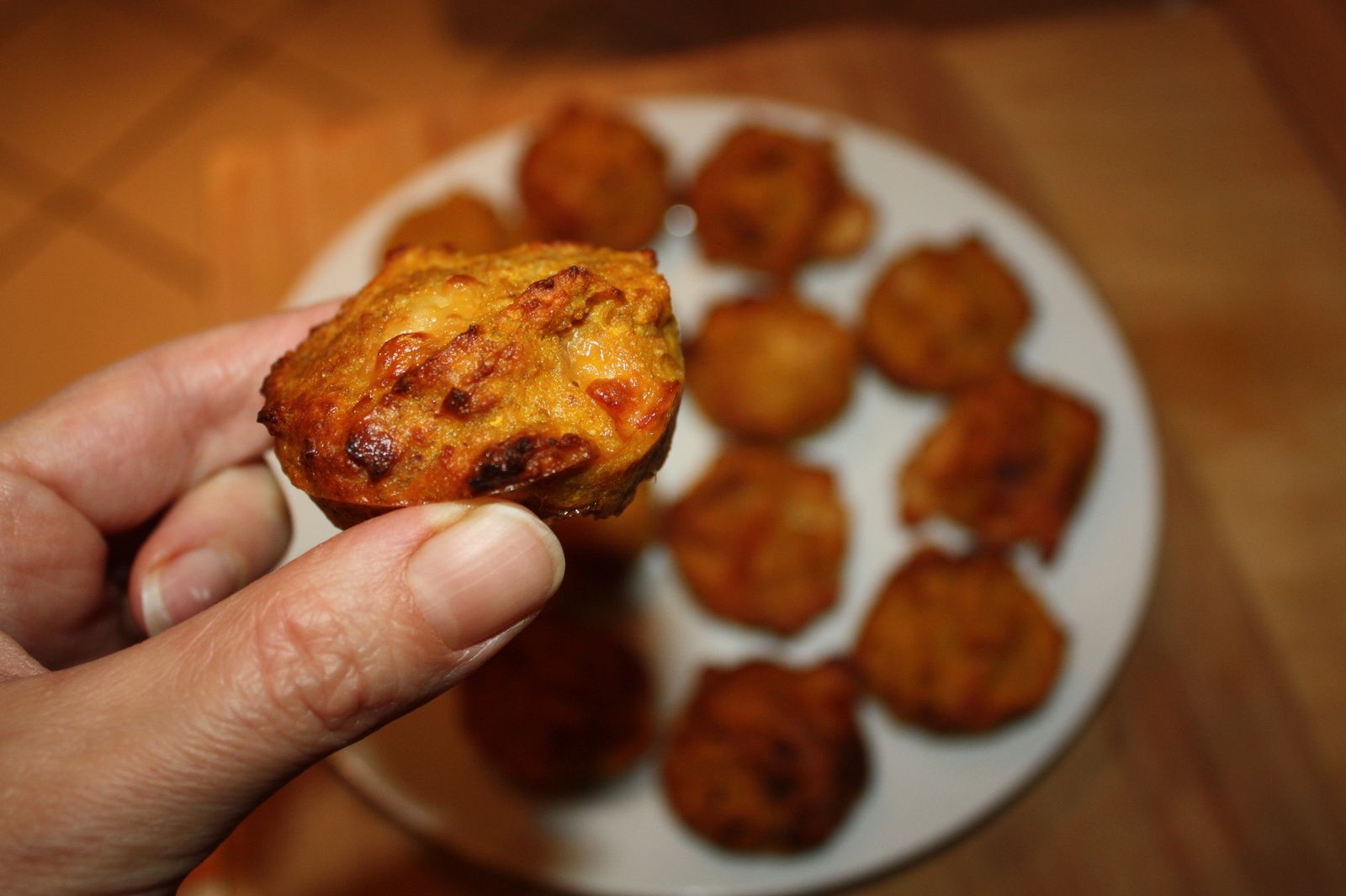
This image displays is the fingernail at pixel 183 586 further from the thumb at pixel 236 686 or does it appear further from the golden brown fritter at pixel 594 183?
the golden brown fritter at pixel 594 183

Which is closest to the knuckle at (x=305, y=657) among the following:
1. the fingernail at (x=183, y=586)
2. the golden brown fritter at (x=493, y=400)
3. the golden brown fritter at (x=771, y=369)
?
the golden brown fritter at (x=493, y=400)

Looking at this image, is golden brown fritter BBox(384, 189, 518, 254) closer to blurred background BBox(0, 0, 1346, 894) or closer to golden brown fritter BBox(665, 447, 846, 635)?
blurred background BBox(0, 0, 1346, 894)

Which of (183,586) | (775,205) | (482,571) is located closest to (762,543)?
(775,205)

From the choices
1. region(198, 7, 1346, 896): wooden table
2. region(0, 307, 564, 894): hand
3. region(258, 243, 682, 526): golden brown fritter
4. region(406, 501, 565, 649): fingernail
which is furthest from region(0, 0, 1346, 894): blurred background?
region(258, 243, 682, 526): golden brown fritter

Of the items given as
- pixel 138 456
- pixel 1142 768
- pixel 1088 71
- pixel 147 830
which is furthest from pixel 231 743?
pixel 1088 71

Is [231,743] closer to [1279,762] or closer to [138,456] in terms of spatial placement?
[138,456]

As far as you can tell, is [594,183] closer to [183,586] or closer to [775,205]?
[775,205]
